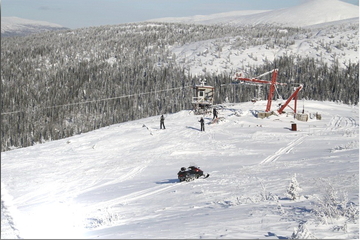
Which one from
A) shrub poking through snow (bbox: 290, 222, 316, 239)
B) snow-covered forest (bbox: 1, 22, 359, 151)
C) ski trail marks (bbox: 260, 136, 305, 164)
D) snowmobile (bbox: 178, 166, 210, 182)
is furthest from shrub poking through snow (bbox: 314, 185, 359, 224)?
snow-covered forest (bbox: 1, 22, 359, 151)

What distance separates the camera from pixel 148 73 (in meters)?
114

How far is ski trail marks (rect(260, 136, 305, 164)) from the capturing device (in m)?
24.8

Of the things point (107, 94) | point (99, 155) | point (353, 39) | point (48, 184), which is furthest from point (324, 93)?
point (48, 184)

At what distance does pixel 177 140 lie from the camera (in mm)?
34094

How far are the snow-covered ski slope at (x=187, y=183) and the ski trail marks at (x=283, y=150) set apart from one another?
0.24 feet

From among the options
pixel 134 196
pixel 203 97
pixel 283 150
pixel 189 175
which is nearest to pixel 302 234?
pixel 134 196

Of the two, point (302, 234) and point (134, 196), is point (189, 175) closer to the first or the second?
point (134, 196)

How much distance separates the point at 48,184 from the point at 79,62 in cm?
→ 11122

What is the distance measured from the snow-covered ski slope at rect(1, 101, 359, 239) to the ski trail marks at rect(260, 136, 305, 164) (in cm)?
7

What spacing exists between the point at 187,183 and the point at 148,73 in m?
96.3

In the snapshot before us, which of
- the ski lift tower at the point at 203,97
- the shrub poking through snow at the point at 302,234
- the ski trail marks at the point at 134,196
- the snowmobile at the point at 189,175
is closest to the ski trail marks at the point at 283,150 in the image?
the snowmobile at the point at 189,175

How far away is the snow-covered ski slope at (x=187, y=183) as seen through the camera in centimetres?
990

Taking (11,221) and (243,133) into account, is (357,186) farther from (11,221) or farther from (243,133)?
(243,133)

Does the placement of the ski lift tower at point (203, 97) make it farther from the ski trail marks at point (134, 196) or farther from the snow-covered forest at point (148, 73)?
the ski trail marks at point (134, 196)
